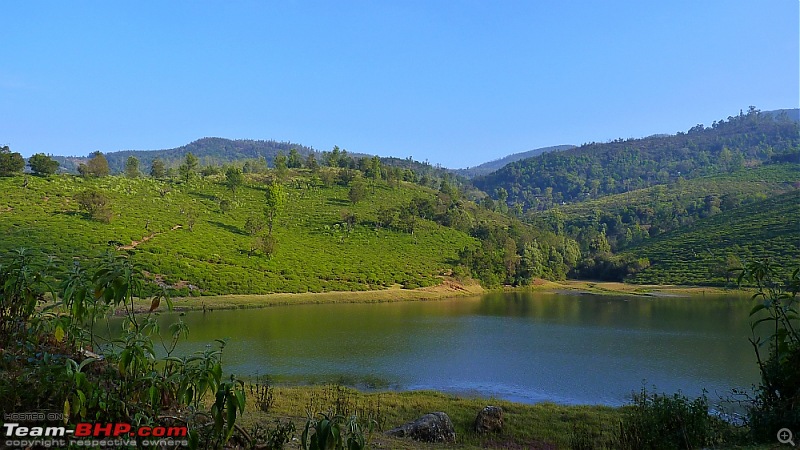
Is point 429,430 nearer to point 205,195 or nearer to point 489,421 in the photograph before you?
point 489,421

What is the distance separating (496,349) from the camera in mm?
29547

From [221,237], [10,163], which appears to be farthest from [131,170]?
[221,237]

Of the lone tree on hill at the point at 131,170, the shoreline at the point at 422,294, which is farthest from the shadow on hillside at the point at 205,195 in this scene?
the shoreline at the point at 422,294

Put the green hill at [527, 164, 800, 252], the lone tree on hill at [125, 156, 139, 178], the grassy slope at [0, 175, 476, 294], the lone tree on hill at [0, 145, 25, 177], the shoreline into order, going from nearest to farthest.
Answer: the shoreline
the grassy slope at [0, 175, 476, 294]
the lone tree on hill at [0, 145, 25, 177]
the lone tree on hill at [125, 156, 139, 178]
the green hill at [527, 164, 800, 252]

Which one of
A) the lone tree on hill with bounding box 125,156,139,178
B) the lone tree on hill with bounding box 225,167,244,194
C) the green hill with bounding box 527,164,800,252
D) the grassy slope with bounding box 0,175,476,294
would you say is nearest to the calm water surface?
the grassy slope with bounding box 0,175,476,294

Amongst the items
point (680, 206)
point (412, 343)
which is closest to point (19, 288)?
point (412, 343)

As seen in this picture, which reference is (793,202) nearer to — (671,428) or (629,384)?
(629,384)

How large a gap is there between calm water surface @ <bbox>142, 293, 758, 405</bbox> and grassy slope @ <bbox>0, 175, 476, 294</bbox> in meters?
11.5

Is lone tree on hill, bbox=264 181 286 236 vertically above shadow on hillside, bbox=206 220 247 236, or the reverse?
lone tree on hill, bbox=264 181 286 236

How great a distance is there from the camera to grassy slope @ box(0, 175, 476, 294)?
4981 centimetres

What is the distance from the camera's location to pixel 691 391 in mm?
20281

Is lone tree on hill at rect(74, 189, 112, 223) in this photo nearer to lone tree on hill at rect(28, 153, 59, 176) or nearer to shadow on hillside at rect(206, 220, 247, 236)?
shadow on hillside at rect(206, 220, 247, 236)

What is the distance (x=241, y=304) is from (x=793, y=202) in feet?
333
